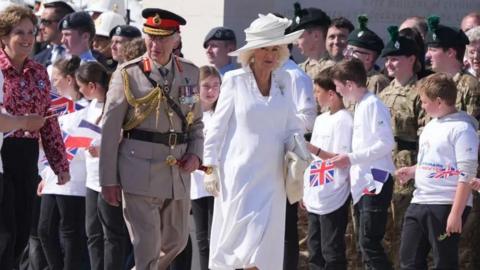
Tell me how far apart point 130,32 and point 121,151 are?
333 centimetres

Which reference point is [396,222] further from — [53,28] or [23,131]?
[53,28]

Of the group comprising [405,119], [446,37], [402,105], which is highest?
[446,37]

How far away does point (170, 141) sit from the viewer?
9.67 meters

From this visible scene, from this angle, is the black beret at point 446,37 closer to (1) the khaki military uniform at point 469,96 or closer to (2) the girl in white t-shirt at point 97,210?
(1) the khaki military uniform at point 469,96

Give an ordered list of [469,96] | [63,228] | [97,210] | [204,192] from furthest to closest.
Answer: [63,228] → [204,192] → [97,210] → [469,96]

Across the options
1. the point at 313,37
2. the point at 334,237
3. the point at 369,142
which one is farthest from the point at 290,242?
the point at 313,37

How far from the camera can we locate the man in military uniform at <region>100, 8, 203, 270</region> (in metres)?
9.59

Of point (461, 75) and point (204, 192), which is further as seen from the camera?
point (204, 192)

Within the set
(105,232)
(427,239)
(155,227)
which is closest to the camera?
(155,227)

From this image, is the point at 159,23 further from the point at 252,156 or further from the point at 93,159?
the point at 93,159

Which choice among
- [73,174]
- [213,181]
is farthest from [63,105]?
[213,181]

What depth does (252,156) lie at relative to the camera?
959 cm

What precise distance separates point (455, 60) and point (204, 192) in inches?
89.6

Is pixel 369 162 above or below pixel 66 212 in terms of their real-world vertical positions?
above
